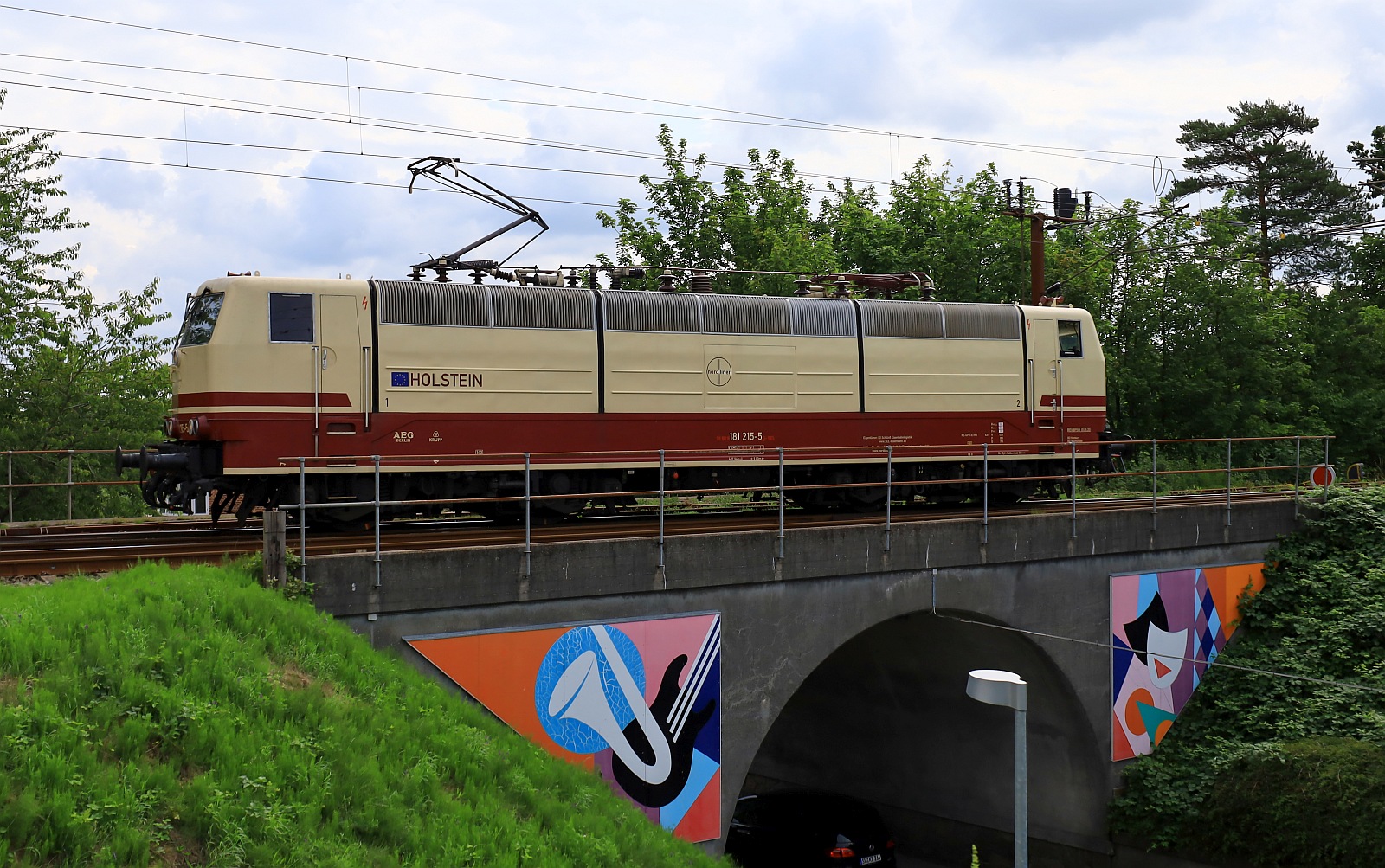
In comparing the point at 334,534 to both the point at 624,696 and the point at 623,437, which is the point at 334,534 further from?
the point at 624,696

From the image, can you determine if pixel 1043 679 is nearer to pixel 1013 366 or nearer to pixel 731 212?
pixel 1013 366

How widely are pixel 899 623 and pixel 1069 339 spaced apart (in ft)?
20.0

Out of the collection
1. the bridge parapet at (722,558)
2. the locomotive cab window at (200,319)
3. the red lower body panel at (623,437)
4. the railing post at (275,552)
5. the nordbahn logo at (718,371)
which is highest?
the locomotive cab window at (200,319)

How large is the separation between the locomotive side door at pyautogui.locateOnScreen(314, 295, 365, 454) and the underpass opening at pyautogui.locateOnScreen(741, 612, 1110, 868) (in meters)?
8.22

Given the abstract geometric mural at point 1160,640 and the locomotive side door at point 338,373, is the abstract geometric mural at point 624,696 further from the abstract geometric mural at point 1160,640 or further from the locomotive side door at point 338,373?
the abstract geometric mural at point 1160,640

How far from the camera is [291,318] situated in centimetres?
1385

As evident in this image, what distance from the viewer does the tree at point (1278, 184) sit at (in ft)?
144

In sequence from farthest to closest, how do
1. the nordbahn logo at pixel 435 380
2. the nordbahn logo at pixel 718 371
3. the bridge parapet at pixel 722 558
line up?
the nordbahn logo at pixel 718 371 < the nordbahn logo at pixel 435 380 < the bridge parapet at pixel 722 558

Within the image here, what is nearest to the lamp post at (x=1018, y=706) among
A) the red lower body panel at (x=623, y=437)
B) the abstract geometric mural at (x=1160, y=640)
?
the red lower body panel at (x=623, y=437)

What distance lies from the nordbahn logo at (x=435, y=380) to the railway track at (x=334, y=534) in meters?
1.84

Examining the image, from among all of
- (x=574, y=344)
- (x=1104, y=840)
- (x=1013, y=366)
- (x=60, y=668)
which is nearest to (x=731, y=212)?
(x=1013, y=366)

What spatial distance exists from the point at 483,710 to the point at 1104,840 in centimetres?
1089

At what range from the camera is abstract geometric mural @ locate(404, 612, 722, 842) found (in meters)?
11.0

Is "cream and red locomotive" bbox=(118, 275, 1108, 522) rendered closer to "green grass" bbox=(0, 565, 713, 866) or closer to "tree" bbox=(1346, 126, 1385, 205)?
"green grass" bbox=(0, 565, 713, 866)
